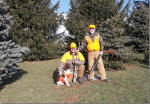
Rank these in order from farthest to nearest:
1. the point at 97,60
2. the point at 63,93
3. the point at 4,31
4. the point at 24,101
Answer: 1. the point at 97,60
2. the point at 4,31
3. the point at 63,93
4. the point at 24,101

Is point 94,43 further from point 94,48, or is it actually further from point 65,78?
point 65,78

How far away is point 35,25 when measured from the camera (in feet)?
36.2

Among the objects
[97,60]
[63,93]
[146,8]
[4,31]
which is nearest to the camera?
[63,93]

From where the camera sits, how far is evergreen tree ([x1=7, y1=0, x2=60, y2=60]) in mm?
10727

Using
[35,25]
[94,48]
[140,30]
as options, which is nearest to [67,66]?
[94,48]

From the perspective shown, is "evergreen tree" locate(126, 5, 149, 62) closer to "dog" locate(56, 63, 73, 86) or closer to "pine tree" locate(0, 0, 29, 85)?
"dog" locate(56, 63, 73, 86)

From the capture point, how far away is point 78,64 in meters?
6.25

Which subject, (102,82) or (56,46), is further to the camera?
(56,46)

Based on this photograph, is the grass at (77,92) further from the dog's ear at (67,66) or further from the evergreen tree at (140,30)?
the evergreen tree at (140,30)

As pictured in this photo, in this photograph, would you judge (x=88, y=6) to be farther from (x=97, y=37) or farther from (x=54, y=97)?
(x=54, y=97)

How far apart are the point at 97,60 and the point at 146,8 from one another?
6713 millimetres

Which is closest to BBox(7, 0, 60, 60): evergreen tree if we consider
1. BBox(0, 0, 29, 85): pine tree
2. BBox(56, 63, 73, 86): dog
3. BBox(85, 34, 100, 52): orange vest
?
BBox(0, 0, 29, 85): pine tree

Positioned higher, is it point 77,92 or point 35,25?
point 35,25

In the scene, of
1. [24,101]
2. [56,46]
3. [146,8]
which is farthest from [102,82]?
[146,8]
